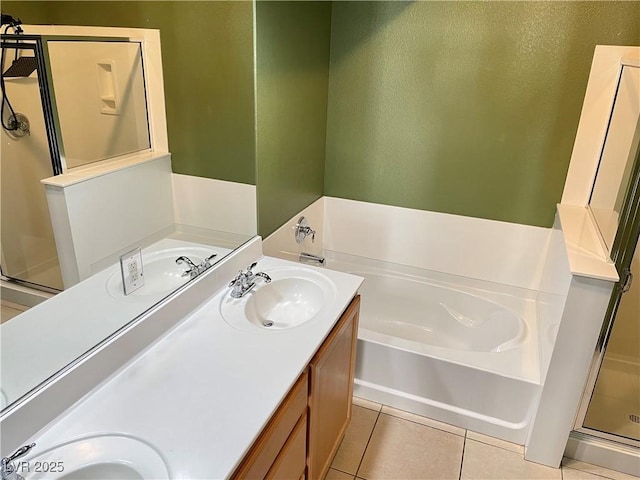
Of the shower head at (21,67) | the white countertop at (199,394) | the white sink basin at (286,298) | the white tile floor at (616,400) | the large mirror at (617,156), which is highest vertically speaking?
the shower head at (21,67)

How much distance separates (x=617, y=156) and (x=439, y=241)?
0.95m

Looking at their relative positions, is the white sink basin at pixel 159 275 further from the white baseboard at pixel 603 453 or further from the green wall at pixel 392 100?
the white baseboard at pixel 603 453

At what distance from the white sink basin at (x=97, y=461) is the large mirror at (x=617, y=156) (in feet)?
5.74

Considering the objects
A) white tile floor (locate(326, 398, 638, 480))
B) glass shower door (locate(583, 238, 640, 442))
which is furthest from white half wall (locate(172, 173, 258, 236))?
glass shower door (locate(583, 238, 640, 442))

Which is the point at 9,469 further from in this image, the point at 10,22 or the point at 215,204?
the point at 215,204

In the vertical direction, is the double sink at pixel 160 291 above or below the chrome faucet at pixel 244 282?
below

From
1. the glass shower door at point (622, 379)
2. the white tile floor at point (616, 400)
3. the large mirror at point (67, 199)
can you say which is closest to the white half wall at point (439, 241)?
the glass shower door at point (622, 379)

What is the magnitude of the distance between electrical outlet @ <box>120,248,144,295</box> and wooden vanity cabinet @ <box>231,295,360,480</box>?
21.7 inches

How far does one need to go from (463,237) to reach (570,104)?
842 mm

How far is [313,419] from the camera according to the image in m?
1.50

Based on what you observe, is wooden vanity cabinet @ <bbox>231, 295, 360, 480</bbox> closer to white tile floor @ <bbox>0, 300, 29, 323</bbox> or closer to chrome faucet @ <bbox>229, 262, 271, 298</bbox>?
chrome faucet @ <bbox>229, 262, 271, 298</bbox>

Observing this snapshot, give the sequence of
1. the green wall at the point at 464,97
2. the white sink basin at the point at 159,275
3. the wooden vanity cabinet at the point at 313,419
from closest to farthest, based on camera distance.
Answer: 1. the wooden vanity cabinet at the point at 313,419
2. the white sink basin at the point at 159,275
3. the green wall at the point at 464,97

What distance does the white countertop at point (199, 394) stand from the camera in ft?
3.38

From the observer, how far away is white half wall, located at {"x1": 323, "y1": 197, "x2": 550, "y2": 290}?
2531 mm
